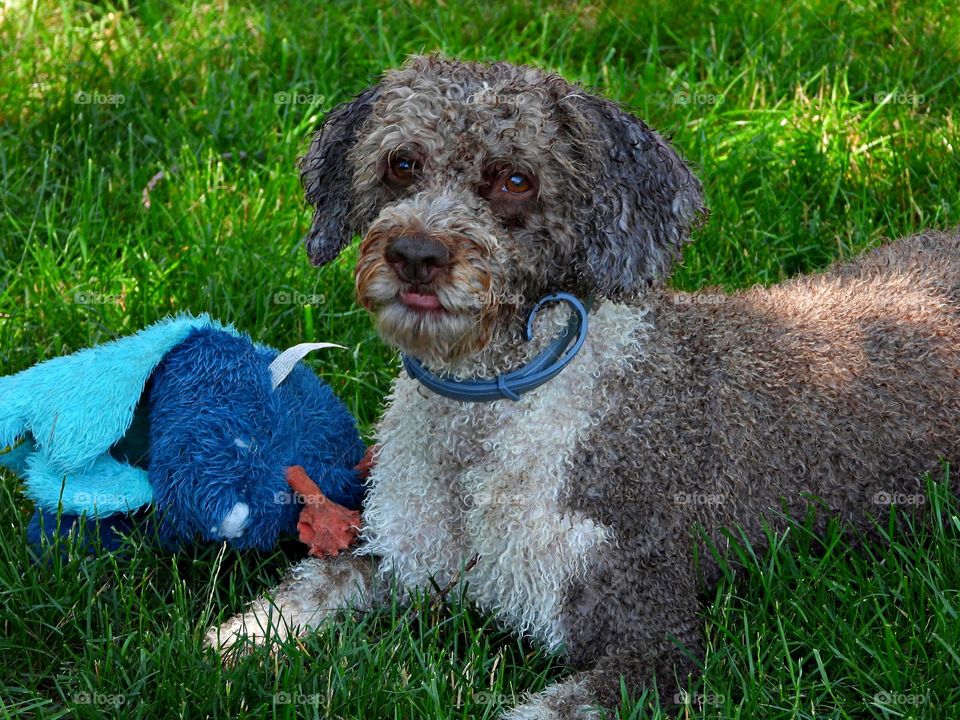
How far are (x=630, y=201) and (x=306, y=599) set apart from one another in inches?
51.8

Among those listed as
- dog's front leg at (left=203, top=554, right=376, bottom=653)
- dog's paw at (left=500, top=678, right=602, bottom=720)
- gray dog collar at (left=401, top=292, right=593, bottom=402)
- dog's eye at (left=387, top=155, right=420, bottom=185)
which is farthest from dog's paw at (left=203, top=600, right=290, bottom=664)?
dog's eye at (left=387, top=155, right=420, bottom=185)

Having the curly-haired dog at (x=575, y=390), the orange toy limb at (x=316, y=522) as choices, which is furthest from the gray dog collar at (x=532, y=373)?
the orange toy limb at (x=316, y=522)

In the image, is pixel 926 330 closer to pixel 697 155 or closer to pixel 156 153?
pixel 697 155

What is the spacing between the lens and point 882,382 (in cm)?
339

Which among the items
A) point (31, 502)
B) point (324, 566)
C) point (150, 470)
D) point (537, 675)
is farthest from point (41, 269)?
point (537, 675)

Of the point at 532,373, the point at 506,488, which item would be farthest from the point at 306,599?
the point at 532,373

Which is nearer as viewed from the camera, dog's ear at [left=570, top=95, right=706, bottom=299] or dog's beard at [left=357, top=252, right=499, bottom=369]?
dog's beard at [left=357, top=252, right=499, bottom=369]

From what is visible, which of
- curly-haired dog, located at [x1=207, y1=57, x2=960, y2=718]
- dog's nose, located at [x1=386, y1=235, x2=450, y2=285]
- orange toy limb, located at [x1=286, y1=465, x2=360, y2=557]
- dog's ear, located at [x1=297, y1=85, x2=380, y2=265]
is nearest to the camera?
dog's nose, located at [x1=386, y1=235, x2=450, y2=285]

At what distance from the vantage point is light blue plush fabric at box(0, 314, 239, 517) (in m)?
3.21

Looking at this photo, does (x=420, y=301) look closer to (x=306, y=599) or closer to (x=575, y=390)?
(x=575, y=390)

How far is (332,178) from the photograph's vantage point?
322 cm

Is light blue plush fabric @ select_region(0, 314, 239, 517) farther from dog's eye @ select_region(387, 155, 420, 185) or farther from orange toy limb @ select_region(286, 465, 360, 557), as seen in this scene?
dog's eye @ select_region(387, 155, 420, 185)

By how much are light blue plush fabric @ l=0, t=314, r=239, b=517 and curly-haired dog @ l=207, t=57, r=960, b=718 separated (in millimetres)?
475

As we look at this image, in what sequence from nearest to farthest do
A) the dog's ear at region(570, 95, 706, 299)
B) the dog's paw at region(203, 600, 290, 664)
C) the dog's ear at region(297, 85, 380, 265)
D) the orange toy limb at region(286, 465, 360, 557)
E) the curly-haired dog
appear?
the curly-haired dog < the dog's ear at region(570, 95, 706, 299) < the dog's paw at region(203, 600, 290, 664) < the dog's ear at region(297, 85, 380, 265) < the orange toy limb at region(286, 465, 360, 557)
